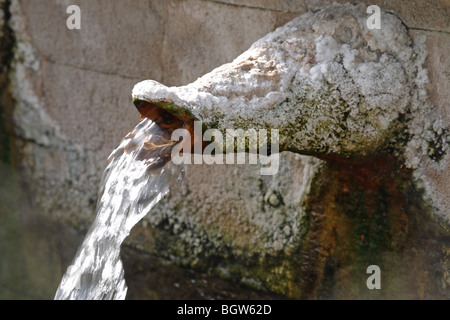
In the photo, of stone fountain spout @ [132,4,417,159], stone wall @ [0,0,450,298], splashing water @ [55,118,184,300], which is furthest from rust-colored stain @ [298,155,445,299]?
splashing water @ [55,118,184,300]

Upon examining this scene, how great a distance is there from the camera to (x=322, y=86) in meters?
1.57

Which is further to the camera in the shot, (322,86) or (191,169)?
(191,169)

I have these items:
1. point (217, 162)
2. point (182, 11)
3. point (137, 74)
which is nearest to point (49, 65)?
point (137, 74)

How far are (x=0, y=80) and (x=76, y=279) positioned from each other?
1235 millimetres

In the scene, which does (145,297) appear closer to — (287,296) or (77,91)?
(287,296)

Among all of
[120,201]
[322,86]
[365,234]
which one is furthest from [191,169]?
[322,86]

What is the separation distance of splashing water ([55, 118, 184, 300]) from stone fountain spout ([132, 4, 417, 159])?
12 centimetres

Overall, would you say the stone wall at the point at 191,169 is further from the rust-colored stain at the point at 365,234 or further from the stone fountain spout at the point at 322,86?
the stone fountain spout at the point at 322,86

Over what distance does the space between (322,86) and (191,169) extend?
792 millimetres

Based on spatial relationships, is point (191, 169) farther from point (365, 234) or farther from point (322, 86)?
point (322, 86)

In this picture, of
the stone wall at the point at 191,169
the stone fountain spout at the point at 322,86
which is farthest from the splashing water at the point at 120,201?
the stone wall at the point at 191,169

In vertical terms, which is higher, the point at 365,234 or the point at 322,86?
the point at 322,86

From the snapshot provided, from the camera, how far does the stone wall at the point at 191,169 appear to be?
1792 millimetres

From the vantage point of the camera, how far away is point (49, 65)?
256 cm
